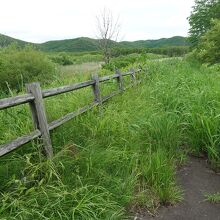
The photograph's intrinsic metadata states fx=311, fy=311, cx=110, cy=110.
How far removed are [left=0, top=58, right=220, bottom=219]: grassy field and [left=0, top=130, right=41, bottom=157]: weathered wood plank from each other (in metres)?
0.13

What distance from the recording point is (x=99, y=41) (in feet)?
126

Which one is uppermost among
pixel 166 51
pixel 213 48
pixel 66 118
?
pixel 66 118

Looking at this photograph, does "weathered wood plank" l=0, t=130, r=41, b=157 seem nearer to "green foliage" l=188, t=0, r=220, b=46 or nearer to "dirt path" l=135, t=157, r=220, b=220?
"dirt path" l=135, t=157, r=220, b=220

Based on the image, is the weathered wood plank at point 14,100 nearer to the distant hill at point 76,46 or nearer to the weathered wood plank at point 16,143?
the weathered wood plank at point 16,143

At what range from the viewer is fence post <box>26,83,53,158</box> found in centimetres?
326

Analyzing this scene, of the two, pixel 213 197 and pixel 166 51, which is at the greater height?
pixel 213 197

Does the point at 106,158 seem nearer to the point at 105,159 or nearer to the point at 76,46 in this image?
the point at 105,159

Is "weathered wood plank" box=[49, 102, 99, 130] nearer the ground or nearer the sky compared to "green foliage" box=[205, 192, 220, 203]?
nearer the sky

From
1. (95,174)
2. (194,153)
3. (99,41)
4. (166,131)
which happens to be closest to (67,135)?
(95,174)

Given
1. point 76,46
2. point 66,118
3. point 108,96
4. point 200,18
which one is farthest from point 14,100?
point 76,46

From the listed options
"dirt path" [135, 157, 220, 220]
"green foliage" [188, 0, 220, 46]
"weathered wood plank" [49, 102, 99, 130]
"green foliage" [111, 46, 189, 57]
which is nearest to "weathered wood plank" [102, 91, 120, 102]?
"weathered wood plank" [49, 102, 99, 130]

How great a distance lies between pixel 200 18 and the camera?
141ft

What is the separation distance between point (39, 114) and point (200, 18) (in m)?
43.6

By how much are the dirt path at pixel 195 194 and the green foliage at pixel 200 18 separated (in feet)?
131
